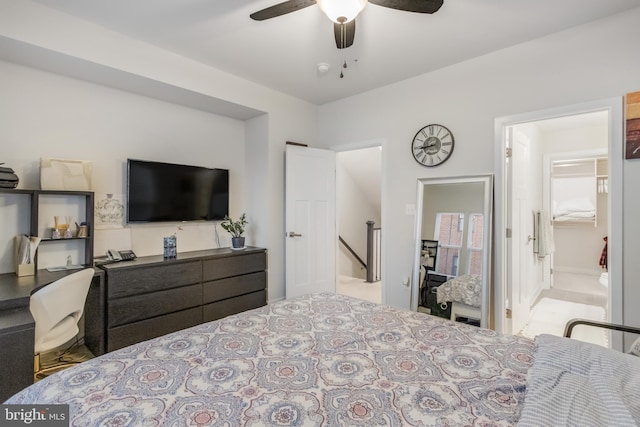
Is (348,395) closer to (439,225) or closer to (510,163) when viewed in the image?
(439,225)

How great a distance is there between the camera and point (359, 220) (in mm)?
6031

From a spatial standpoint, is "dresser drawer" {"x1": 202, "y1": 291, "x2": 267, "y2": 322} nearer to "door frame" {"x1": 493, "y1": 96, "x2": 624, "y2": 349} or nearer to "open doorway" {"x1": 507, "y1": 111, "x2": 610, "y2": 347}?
"open doorway" {"x1": 507, "y1": 111, "x2": 610, "y2": 347}

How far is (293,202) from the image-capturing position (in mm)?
3781

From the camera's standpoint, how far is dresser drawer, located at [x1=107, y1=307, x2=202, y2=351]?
253cm

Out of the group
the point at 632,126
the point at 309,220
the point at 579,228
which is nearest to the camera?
the point at 632,126

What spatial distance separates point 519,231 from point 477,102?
53.8 inches

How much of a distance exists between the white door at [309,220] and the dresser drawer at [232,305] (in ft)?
1.14

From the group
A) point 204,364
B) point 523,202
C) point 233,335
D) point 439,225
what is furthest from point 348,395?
point 523,202

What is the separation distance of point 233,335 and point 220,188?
243cm

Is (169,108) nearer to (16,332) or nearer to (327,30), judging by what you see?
(327,30)

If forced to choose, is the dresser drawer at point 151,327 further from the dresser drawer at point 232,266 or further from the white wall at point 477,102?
the white wall at point 477,102

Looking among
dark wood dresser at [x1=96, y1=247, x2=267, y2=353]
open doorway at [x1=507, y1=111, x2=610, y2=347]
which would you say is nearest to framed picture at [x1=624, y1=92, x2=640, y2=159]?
open doorway at [x1=507, y1=111, x2=610, y2=347]

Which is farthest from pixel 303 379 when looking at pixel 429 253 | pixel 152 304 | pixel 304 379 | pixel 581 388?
pixel 429 253

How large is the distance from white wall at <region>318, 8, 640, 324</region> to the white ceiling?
138 mm
